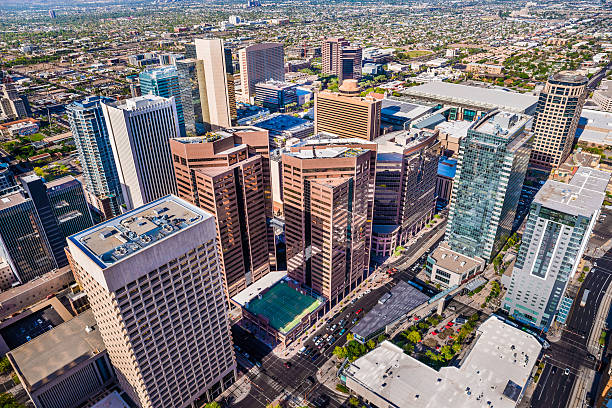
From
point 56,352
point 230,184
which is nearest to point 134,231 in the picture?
point 230,184

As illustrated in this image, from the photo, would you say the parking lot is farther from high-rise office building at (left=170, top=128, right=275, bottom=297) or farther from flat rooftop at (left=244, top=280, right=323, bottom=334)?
flat rooftop at (left=244, top=280, right=323, bottom=334)

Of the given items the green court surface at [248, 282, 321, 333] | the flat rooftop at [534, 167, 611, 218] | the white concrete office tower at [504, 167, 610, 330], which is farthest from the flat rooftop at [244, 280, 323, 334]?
the flat rooftop at [534, 167, 611, 218]

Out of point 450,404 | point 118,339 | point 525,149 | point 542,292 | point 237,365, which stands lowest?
point 237,365

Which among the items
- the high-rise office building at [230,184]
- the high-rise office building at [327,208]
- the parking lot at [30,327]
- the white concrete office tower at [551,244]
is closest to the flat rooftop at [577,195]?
the white concrete office tower at [551,244]

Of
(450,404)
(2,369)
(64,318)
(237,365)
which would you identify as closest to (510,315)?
(450,404)

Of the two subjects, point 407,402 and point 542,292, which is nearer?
point 407,402

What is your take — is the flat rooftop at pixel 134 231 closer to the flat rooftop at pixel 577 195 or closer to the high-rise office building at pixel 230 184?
the high-rise office building at pixel 230 184

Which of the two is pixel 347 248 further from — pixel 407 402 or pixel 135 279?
pixel 135 279
